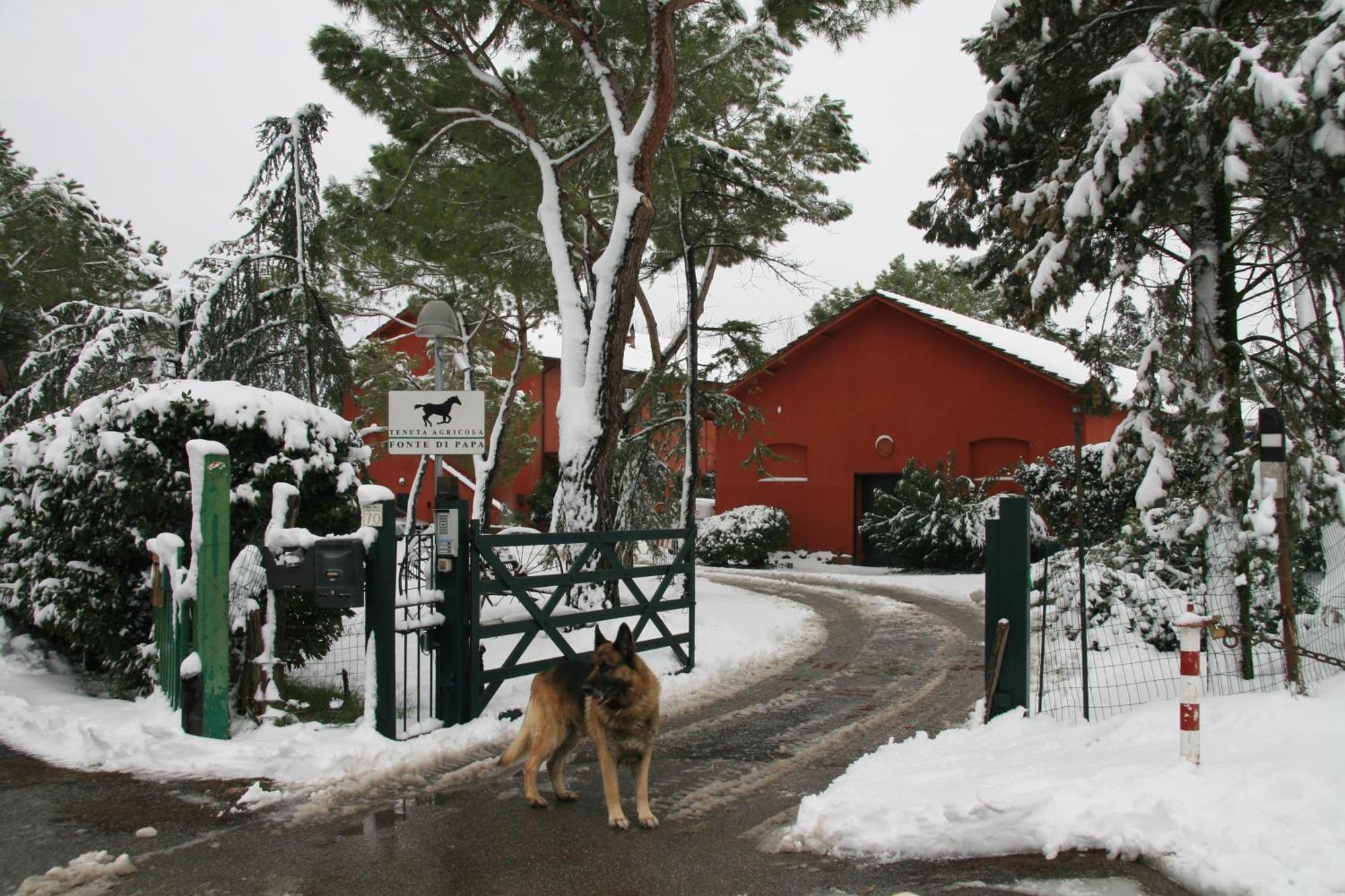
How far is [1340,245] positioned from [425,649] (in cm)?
848

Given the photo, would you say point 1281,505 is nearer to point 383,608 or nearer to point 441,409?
point 383,608

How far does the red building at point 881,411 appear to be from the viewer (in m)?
24.5

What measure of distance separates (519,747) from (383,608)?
168 cm

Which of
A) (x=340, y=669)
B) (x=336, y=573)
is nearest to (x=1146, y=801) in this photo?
(x=336, y=573)

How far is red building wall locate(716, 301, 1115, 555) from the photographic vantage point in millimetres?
24562

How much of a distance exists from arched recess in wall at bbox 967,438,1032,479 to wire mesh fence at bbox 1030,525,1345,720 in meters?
12.7

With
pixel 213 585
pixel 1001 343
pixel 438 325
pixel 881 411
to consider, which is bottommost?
pixel 213 585

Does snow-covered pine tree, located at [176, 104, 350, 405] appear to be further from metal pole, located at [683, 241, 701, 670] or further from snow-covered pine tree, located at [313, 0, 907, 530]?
metal pole, located at [683, 241, 701, 670]

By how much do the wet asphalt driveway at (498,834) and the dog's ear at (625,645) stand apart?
2.82 feet

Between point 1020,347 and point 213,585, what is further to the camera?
point 1020,347

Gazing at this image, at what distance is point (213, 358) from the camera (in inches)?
577

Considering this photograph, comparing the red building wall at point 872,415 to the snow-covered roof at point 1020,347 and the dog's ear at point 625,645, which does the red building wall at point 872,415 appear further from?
the dog's ear at point 625,645

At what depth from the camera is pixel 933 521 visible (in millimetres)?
22609

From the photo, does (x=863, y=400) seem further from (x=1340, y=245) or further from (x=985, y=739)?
(x=985, y=739)
